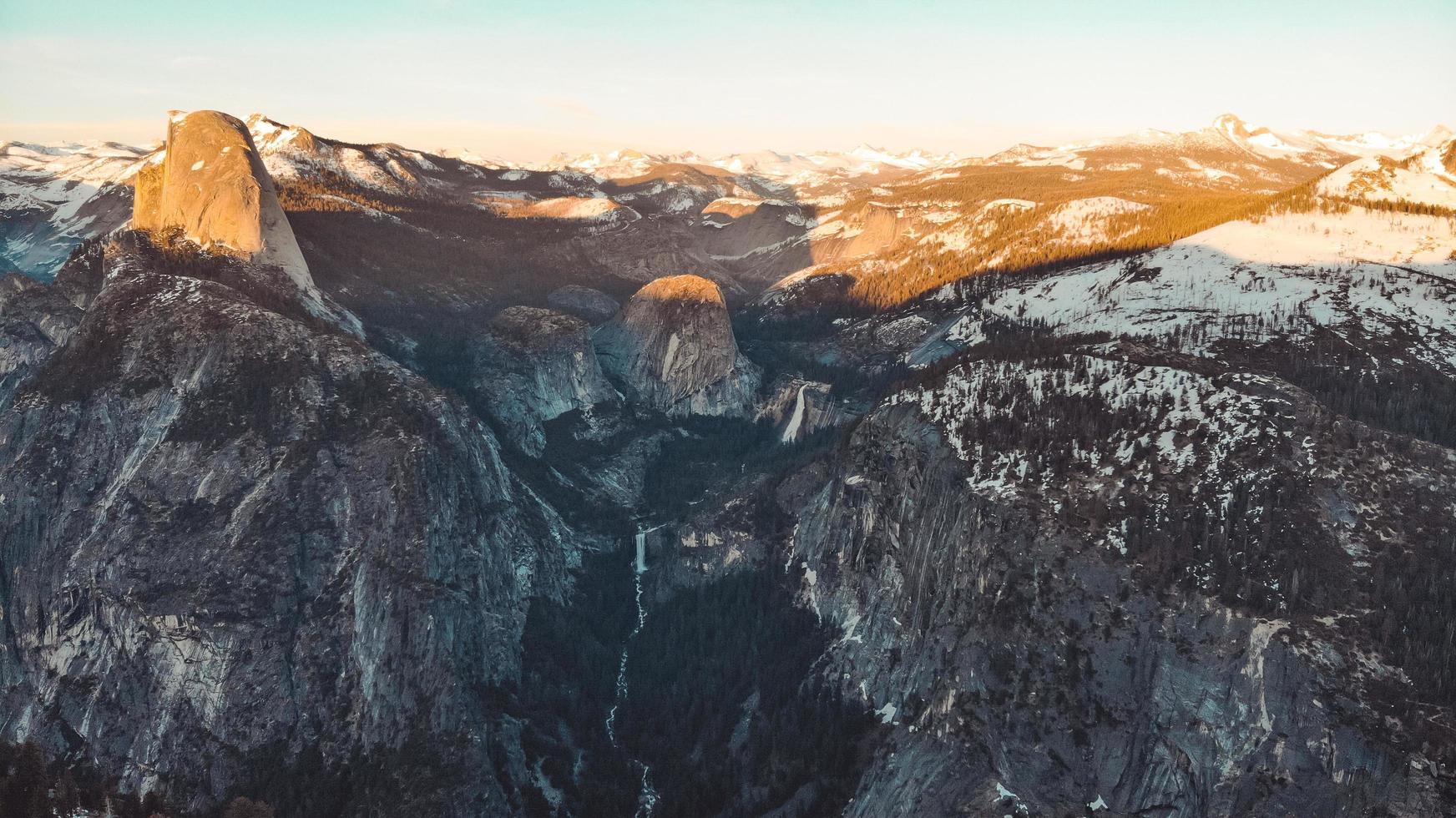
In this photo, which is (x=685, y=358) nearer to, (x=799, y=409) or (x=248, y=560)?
(x=799, y=409)

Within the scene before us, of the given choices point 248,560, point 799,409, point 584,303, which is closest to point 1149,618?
point 248,560

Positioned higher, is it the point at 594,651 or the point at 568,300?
the point at 568,300

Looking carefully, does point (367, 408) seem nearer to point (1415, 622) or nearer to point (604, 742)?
point (604, 742)

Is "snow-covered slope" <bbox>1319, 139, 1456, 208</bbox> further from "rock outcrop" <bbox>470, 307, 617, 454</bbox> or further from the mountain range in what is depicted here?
"rock outcrop" <bbox>470, 307, 617, 454</bbox>

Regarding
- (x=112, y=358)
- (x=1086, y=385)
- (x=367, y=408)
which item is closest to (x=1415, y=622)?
(x=1086, y=385)

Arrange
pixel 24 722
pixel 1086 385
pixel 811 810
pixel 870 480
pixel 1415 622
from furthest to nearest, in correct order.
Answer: pixel 870 480
pixel 1086 385
pixel 24 722
pixel 811 810
pixel 1415 622

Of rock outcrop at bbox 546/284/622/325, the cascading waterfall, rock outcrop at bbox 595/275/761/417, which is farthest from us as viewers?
rock outcrop at bbox 546/284/622/325

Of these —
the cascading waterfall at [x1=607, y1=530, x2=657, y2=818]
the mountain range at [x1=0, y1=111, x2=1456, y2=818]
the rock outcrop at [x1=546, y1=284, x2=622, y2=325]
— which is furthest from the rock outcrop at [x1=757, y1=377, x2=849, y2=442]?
the rock outcrop at [x1=546, y1=284, x2=622, y2=325]
